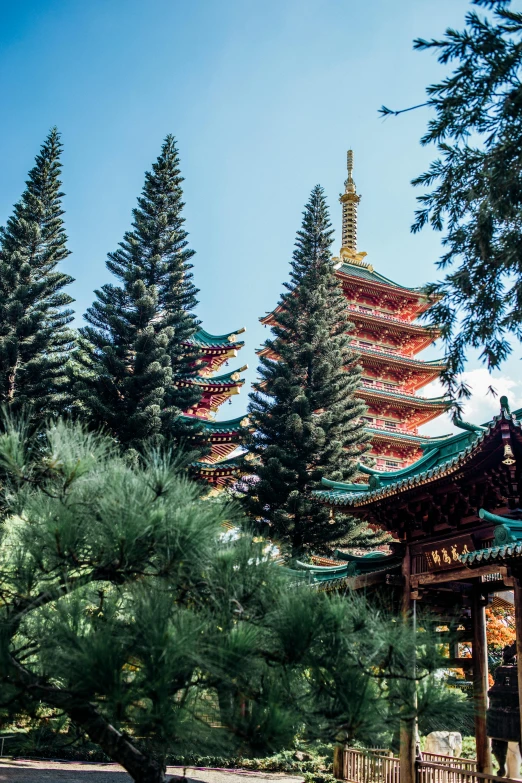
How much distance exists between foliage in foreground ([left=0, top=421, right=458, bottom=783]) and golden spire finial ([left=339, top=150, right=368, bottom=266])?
24.9 m

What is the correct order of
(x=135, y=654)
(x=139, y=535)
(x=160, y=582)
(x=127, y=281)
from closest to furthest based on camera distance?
(x=135, y=654), (x=139, y=535), (x=160, y=582), (x=127, y=281)

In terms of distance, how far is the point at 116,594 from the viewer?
4266mm

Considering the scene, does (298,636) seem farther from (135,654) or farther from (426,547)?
(426,547)

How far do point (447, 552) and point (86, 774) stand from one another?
23.1ft

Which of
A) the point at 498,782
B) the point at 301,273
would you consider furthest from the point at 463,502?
the point at 301,273

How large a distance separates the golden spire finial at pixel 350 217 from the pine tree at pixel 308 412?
24.4ft

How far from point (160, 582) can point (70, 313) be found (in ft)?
52.1

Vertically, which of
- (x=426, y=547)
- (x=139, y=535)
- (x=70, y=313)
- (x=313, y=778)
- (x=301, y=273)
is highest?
(x=301, y=273)

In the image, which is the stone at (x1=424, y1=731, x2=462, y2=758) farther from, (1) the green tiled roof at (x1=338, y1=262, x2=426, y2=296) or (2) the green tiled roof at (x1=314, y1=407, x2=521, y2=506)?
(1) the green tiled roof at (x1=338, y1=262, x2=426, y2=296)

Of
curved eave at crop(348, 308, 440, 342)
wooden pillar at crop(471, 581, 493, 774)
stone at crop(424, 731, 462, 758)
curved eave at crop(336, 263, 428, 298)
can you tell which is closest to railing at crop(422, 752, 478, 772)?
wooden pillar at crop(471, 581, 493, 774)

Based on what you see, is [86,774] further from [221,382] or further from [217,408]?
[217,408]

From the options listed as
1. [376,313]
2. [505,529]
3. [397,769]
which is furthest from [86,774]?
[376,313]

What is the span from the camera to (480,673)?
30.2 ft

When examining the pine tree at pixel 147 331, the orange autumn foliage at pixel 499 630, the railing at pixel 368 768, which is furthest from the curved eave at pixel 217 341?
the railing at pixel 368 768
